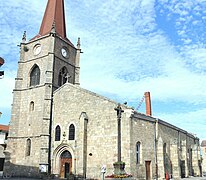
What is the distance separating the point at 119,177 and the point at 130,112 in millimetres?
7353

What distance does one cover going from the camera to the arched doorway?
27.0 metres

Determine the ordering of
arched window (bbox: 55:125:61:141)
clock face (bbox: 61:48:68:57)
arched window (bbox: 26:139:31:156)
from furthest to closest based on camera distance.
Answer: clock face (bbox: 61:48:68:57) → arched window (bbox: 26:139:31:156) → arched window (bbox: 55:125:61:141)

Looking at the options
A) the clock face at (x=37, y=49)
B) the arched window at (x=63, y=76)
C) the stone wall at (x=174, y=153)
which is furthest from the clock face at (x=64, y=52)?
the stone wall at (x=174, y=153)

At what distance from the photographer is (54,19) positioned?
117 feet

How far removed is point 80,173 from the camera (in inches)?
976

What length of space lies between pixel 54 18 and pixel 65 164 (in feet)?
63.8

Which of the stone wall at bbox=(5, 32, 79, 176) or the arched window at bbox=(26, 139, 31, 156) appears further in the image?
the arched window at bbox=(26, 139, 31, 156)

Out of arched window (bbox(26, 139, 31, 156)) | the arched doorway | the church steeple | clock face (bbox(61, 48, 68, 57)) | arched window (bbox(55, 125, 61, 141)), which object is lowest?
the arched doorway

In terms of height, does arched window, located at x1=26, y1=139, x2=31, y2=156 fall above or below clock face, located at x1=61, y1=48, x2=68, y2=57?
below

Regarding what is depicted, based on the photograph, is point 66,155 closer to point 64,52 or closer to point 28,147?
point 28,147

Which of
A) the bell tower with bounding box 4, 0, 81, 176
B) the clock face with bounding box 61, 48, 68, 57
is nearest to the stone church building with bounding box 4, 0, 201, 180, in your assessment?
the bell tower with bounding box 4, 0, 81, 176

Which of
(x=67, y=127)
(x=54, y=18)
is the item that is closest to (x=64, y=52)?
(x=54, y=18)

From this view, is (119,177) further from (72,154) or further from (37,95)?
(37,95)

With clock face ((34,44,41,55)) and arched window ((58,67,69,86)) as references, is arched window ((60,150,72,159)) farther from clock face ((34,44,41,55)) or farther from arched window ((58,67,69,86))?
clock face ((34,44,41,55))
